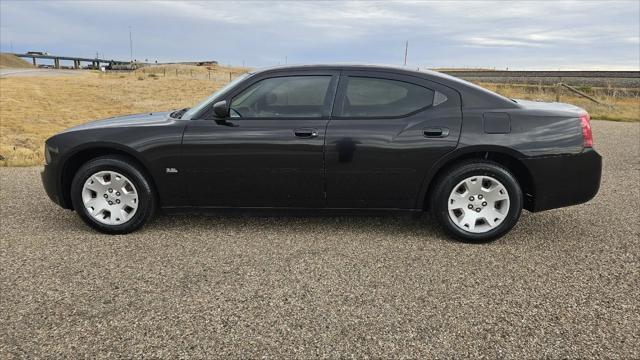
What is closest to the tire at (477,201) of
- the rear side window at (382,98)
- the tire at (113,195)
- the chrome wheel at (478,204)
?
the chrome wheel at (478,204)

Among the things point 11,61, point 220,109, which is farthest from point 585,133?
point 11,61

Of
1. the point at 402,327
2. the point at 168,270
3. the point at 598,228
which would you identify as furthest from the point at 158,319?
the point at 598,228

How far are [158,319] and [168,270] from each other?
730 mm

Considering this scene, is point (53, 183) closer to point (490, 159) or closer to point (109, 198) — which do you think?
point (109, 198)

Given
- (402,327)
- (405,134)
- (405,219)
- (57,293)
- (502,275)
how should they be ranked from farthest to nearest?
(405,219)
(405,134)
(502,275)
(57,293)
(402,327)

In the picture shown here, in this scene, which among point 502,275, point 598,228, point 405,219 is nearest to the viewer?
point 502,275

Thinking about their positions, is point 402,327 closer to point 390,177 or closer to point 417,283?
point 417,283

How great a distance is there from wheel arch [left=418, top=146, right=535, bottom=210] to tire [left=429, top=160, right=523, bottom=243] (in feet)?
0.19

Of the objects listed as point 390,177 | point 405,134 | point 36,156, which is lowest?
point 36,156

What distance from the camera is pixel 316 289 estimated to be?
3170 millimetres

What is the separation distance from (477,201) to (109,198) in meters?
3.19

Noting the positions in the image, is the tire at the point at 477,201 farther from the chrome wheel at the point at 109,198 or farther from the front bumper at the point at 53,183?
the front bumper at the point at 53,183

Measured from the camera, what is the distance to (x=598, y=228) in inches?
178

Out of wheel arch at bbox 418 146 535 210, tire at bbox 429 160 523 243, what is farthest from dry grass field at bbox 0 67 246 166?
tire at bbox 429 160 523 243
